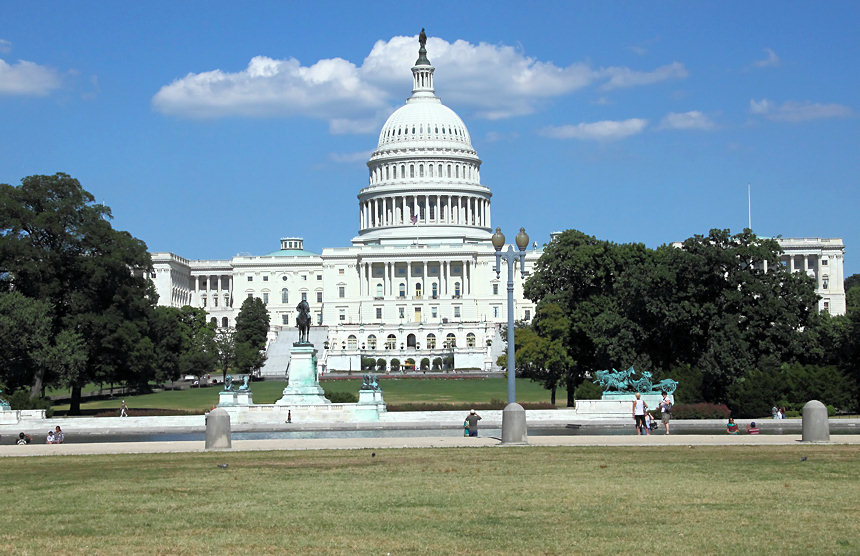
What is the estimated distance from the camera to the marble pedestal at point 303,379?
2183 inches

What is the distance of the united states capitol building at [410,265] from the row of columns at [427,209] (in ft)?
0.50

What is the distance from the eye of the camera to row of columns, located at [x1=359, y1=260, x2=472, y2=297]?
6698 inches

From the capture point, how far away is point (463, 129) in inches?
7411

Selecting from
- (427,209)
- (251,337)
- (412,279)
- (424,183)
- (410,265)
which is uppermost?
(424,183)

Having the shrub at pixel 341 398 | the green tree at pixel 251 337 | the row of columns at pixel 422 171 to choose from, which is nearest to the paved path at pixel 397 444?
the shrub at pixel 341 398

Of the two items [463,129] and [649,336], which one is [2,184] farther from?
[463,129]

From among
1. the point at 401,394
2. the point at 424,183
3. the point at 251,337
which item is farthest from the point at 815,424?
the point at 424,183

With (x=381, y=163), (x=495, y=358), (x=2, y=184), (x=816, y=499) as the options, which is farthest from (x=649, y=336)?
(x=381, y=163)

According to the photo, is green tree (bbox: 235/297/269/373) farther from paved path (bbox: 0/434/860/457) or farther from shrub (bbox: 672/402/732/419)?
paved path (bbox: 0/434/860/457)

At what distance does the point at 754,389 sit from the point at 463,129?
460 feet

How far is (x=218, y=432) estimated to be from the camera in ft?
102

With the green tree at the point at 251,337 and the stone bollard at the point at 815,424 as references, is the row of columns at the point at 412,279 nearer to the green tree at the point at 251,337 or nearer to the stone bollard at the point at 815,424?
the green tree at the point at 251,337

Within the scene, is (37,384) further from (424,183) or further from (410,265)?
(424,183)

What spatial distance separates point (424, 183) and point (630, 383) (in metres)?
128
